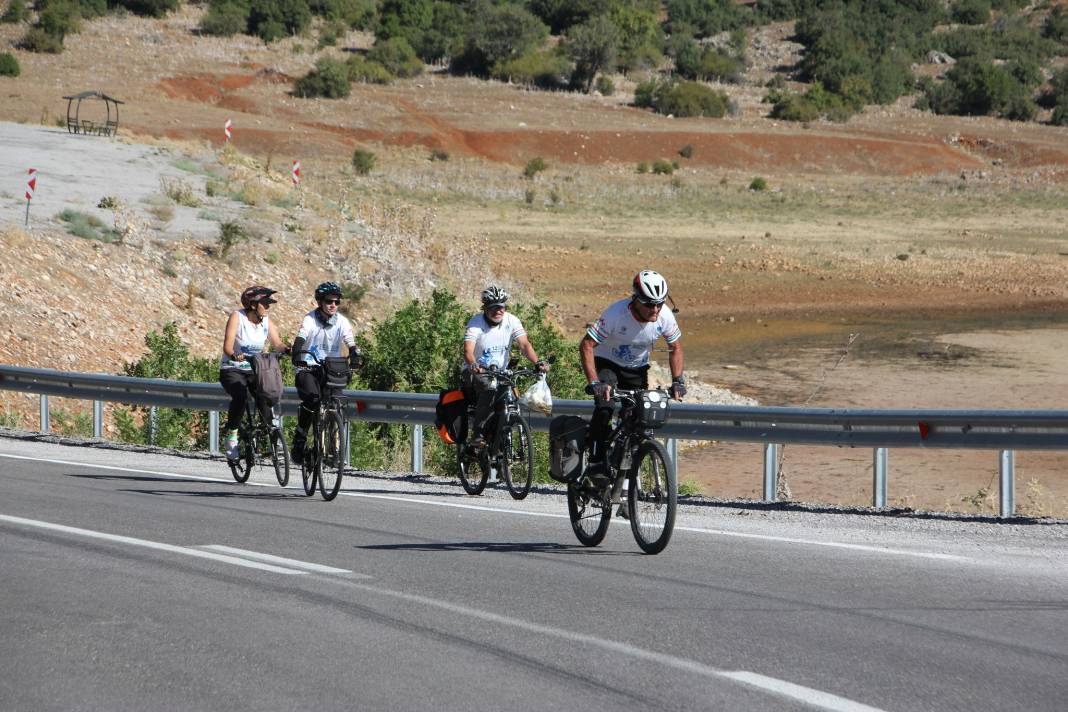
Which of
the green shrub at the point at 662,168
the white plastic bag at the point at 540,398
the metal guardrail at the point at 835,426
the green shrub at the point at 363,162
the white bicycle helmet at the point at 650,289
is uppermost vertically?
the green shrub at the point at 662,168

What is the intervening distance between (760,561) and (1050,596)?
188cm

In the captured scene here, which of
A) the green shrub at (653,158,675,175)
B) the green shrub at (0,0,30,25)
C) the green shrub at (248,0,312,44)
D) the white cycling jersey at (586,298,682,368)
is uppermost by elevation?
the green shrub at (248,0,312,44)

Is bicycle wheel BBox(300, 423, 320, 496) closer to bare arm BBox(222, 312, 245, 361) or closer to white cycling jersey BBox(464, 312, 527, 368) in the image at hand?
bare arm BBox(222, 312, 245, 361)

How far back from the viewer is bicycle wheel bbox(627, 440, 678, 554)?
371 inches

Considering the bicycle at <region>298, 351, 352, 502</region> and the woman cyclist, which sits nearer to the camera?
the bicycle at <region>298, 351, 352, 502</region>

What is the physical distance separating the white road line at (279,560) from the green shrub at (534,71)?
9871 cm

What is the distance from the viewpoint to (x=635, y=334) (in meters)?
9.99

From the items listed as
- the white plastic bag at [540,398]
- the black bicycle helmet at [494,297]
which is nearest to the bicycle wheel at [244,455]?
the black bicycle helmet at [494,297]

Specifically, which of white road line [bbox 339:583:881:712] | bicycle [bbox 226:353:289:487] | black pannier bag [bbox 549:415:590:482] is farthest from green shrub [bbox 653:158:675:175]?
white road line [bbox 339:583:881:712]

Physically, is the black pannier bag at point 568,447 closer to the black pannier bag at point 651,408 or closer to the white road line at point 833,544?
the black pannier bag at point 651,408

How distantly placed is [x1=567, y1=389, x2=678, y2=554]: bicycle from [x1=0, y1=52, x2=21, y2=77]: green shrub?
8688 cm

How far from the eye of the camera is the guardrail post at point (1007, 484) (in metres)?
11.6

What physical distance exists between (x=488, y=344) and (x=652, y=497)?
161 inches

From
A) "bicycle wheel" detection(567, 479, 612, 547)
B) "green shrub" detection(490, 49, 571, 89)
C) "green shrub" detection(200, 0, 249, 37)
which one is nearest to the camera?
"bicycle wheel" detection(567, 479, 612, 547)
